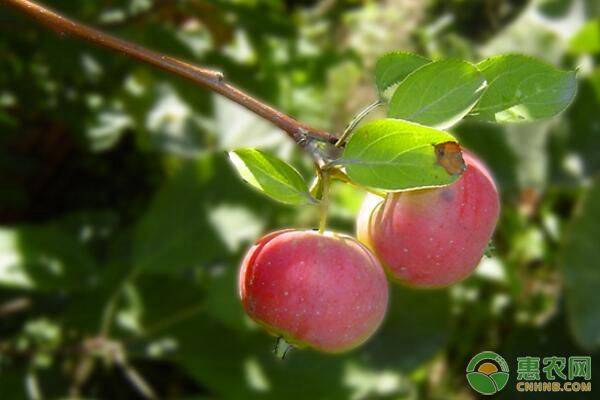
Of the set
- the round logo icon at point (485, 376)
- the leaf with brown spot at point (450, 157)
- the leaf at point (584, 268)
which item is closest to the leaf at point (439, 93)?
the leaf with brown spot at point (450, 157)

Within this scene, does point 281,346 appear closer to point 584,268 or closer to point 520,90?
point 520,90

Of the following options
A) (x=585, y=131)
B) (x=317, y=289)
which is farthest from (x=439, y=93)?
(x=585, y=131)

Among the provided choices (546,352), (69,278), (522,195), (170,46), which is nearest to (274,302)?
(69,278)

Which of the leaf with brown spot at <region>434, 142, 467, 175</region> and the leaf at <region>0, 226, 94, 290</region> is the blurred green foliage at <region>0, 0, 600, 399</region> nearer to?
the leaf at <region>0, 226, 94, 290</region>

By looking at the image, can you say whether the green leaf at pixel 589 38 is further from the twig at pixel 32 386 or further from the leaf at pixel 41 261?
the twig at pixel 32 386

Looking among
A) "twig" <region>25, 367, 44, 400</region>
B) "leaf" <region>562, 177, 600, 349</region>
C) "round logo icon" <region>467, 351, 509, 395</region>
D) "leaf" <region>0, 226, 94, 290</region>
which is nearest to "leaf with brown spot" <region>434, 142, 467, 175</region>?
"round logo icon" <region>467, 351, 509, 395</region>

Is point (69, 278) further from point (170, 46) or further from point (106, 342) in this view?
point (170, 46)

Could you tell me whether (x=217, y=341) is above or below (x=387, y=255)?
below

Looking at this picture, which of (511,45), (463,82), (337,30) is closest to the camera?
(463,82)
